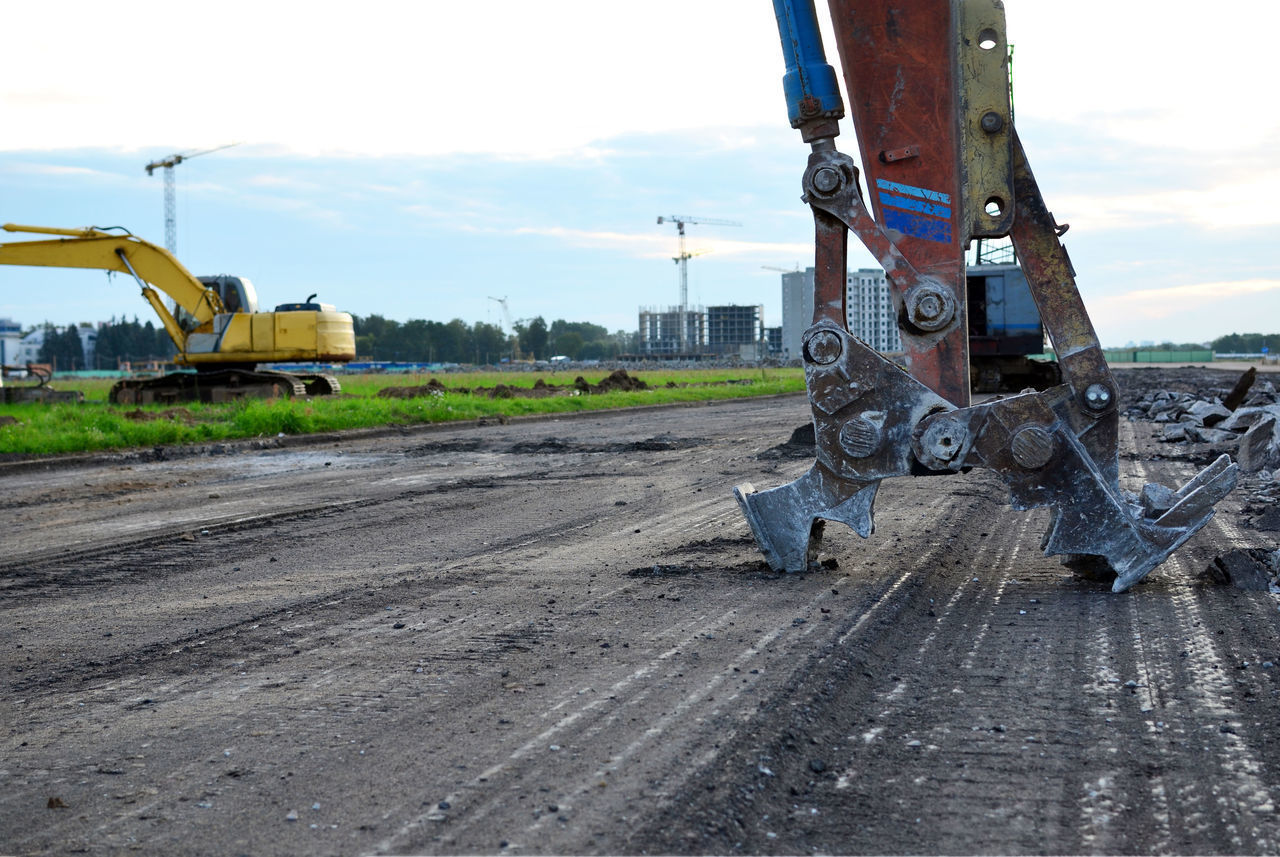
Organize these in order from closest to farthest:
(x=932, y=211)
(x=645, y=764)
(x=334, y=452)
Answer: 1. (x=645, y=764)
2. (x=932, y=211)
3. (x=334, y=452)

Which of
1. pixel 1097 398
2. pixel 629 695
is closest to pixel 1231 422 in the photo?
pixel 1097 398

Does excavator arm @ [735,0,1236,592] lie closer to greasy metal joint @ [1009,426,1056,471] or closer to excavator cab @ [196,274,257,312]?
greasy metal joint @ [1009,426,1056,471]

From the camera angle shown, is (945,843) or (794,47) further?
(794,47)

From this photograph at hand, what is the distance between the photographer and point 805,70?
5.68 metres

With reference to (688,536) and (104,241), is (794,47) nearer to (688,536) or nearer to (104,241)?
(688,536)

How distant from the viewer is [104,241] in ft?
75.2

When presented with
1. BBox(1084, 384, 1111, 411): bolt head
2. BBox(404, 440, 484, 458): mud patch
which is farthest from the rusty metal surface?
BBox(404, 440, 484, 458): mud patch

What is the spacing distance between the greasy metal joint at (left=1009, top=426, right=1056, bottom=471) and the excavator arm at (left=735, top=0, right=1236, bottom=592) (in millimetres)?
53

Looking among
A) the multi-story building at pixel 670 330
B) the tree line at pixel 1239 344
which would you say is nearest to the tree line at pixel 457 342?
Result: the multi-story building at pixel 670 330

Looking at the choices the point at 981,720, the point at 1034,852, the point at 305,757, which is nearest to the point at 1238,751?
the point at 981,720

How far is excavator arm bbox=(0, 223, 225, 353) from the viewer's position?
73.0 feet

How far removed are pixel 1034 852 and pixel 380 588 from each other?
403 cm

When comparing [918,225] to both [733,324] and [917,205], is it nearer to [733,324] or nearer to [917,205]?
[917,205]

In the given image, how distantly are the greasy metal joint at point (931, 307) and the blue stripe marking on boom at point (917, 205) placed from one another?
1.24 ft
